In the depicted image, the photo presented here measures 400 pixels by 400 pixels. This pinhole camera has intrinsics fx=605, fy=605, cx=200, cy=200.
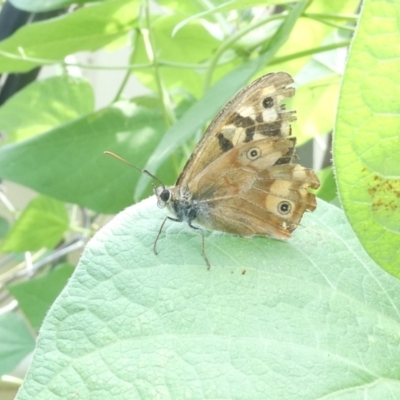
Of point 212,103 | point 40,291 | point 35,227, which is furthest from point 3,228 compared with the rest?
point 212,103

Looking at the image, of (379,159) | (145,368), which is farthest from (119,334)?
(379,159)

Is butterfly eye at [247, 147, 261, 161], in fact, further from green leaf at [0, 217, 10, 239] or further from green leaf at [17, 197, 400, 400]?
green leaf at [0, 217, 10, 239]

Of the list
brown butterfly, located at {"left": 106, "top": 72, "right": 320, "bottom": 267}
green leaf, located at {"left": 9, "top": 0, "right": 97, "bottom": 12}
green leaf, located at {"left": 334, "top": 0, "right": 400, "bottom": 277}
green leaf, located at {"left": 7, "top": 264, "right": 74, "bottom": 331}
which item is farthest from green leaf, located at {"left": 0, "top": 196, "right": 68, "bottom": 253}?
green leaf, located at {"left": 334, "top": 0, "right": 400, "bottom": 277}

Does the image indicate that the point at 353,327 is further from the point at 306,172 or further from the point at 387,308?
the point at 306,172

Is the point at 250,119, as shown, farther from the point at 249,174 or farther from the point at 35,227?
the point at 35,227

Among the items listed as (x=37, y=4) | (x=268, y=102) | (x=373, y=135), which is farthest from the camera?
(x=37, y=4)

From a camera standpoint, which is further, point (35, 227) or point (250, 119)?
point (35, 227)

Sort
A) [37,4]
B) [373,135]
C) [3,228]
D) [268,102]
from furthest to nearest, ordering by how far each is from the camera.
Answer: [3,228]
[37,4]
[268,102]
[373,135]

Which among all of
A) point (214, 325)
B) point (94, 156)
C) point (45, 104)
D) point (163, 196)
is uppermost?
point (45, 104)
